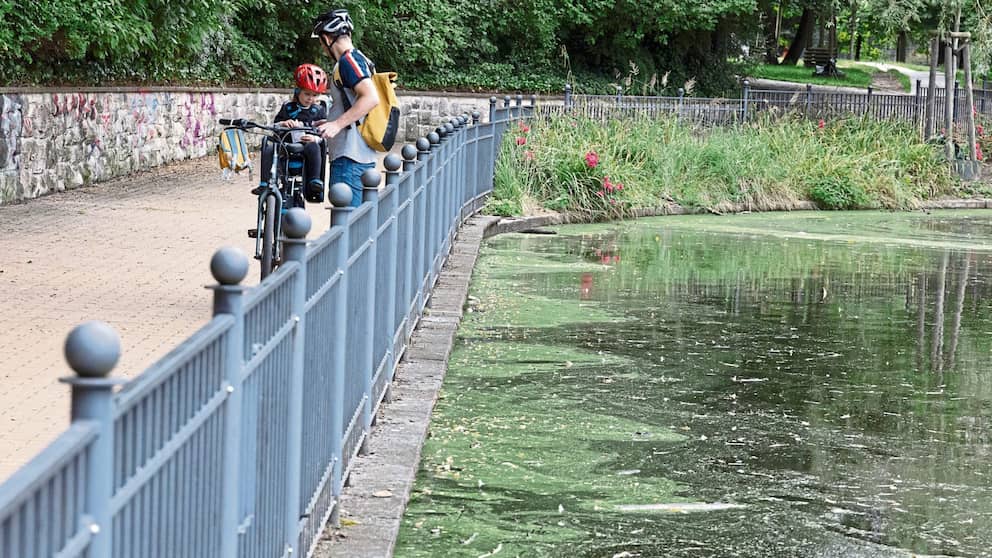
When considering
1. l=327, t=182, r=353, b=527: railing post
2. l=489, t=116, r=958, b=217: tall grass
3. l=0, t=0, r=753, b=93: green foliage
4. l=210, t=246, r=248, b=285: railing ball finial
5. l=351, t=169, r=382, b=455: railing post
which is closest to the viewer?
l=210, t=246, r=248, b=285: railing ball finial

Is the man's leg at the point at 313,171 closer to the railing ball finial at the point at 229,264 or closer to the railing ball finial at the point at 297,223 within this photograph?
the railing ball finial at the point at 297,223

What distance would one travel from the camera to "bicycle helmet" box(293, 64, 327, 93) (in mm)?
10359

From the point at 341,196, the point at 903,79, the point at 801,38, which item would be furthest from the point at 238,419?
the point at 801,38

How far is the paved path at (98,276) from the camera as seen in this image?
7191mm

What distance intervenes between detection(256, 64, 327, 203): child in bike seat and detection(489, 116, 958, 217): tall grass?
8.67 meters

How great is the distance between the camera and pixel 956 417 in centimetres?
845

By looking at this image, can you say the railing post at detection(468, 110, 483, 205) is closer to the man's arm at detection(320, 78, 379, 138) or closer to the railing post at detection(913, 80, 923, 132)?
the man's arm at detection(320, 78, 379, 138)

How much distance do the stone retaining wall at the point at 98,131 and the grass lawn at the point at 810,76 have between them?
32.3 metres

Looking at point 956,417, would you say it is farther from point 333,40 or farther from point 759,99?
point 759,99

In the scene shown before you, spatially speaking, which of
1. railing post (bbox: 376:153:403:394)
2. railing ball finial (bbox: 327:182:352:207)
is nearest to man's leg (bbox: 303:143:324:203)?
railing post (bbox: 376:153:403:394)

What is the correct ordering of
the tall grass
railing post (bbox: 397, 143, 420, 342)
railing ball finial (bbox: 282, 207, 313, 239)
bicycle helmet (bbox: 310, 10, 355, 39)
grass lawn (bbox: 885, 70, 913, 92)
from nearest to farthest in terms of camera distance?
1. railing ball finial (bbox: 282, 207, 313, 239)
2. railing post (bbox: 397, 143, 420, 342)
3. bicycle helmet (bbox: 310, 10, 355, 39)
4. the tall grass
5. grass lawn (bbox: 885, 70, 913, 92)

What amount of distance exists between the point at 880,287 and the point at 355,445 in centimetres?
912

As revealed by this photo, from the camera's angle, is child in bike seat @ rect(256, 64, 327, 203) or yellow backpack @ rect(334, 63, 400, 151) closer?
yellow backpack @ rect(334, 63, 400, 151)

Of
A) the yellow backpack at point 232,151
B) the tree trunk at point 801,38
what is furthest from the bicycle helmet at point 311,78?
the tree trunk at point 801,38
